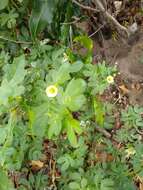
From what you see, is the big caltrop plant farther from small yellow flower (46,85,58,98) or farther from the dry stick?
the dry stick

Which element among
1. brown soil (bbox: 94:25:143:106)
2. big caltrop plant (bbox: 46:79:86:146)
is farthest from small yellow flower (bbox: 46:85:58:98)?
brown soil (bbox: 94:25:143:106)

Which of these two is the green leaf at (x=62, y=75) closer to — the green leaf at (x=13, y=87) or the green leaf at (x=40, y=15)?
the green leaf at (x=13, y=87)

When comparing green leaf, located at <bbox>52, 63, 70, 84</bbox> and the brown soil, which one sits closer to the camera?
green leaf, located at <bbox>52, 63, 70, 84</bbox>

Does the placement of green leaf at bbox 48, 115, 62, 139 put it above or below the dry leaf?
above

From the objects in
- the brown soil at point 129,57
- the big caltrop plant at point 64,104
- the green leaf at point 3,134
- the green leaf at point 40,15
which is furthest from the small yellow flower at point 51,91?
the brown soil at point 129,57

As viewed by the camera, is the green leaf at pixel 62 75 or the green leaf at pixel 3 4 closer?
the green leaf at pixel 62 75

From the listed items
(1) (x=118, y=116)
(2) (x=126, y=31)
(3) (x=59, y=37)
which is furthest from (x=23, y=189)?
(2) (x=126, y=31)

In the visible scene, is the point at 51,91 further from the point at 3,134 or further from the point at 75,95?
the point at 3,134

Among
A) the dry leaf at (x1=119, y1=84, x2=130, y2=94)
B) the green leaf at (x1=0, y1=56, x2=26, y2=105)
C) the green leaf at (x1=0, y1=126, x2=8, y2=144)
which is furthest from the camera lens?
the dry leaf at (x1=119, y1=84, x2=130, y2=94)

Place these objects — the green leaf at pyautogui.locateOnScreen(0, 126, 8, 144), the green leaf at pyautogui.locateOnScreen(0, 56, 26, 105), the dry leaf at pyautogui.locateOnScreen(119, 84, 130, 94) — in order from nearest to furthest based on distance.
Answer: the green leaf at pyautogui.locateOnScreen(0, 56, 26, 105) < the green leaf at pyautogui.locateOnScreen(0, 126, 8, 144) < the dry leaf at pyautogui.locateOnScreen(119, 84, 130, 94)
